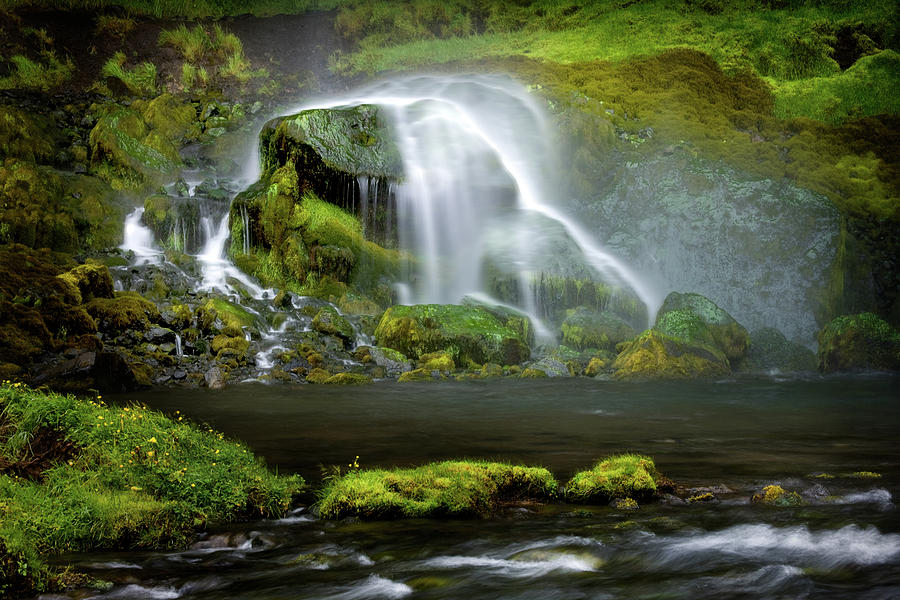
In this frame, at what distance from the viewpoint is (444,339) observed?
18.6 m

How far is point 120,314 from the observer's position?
1681 cm

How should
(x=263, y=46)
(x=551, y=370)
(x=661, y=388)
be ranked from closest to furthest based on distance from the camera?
(x=661, y=388) < (x=551, y=370) < (x=263, y=46)

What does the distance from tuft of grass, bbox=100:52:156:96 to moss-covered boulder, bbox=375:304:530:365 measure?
29242 mm

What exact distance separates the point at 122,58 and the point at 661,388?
40.9 meters

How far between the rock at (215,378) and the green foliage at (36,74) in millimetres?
32981

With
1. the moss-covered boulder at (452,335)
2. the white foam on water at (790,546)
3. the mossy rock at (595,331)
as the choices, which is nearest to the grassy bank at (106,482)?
the white foam on water at (790,546)

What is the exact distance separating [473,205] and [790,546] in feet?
69.5

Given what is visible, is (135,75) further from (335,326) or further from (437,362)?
(437,362)

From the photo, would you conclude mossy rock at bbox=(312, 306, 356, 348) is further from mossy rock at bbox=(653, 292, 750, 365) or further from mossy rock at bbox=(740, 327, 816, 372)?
mossy rock at bbox=(740, 327, 816, 372)

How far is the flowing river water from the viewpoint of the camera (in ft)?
14.9

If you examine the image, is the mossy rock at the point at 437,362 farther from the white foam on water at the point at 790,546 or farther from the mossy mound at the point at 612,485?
the white foam on water at the point at 790,546

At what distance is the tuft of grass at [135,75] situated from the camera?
3972cm

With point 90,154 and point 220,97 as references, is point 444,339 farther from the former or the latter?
point 220,97

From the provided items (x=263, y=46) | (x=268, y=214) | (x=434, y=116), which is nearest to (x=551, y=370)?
(x=268, y=214)
